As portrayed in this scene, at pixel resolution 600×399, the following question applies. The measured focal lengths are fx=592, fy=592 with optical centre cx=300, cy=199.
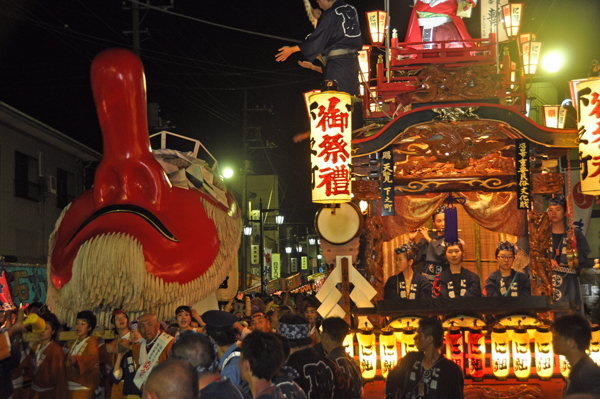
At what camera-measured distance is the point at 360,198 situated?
1015 cm

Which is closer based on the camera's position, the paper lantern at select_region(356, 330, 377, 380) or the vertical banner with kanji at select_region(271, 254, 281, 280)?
the paper lantern at select_region(356, 330, 377, 380)

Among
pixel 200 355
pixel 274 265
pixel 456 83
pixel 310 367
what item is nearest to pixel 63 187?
pixel 456 83

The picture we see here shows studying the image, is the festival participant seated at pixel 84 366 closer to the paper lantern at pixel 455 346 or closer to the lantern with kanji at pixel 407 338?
the lantern with kanji at pixel 407 338

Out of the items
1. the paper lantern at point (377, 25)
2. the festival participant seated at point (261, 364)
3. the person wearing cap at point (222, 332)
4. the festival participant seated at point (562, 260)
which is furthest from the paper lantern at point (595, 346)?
the paper lantern at point (377, 25)

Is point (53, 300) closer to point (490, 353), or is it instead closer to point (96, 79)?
point (96, 79)

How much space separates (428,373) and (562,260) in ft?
24.0

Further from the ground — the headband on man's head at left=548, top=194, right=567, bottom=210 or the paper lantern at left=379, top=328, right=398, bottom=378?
the headband on man's head at left=548, top=194, right=567, bottom=210

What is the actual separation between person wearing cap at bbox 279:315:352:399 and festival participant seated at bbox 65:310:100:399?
118 inches

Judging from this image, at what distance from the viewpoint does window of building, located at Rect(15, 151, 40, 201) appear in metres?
18.9

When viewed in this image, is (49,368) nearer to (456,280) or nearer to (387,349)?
(387,349)

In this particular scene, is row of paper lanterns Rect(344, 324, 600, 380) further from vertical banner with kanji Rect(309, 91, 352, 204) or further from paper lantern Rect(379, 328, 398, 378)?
vertical banner with kanji Rect(309, 91, 352, 204)

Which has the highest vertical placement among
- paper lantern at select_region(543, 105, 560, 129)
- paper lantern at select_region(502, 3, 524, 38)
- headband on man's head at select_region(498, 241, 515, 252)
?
paper lantern at select_region(502, 3, 524, 38)

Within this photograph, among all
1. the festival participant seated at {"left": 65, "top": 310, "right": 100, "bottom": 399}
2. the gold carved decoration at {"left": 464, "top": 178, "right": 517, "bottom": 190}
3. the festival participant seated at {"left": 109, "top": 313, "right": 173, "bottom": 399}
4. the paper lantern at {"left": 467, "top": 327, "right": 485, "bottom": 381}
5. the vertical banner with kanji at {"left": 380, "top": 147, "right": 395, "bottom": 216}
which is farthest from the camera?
the gold carved decoration at {"left": 464, "top": 178, "right": 517, "bottom": 190}

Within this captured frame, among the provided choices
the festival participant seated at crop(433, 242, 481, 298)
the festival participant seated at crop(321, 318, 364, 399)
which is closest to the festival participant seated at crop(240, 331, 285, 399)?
the festival participant seated at crop(321, 318, 364, 399)
